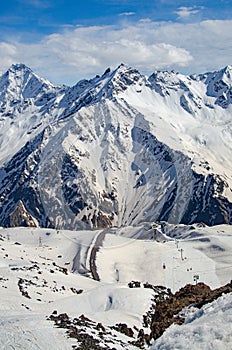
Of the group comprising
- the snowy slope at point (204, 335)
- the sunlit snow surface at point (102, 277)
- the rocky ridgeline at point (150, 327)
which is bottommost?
the sunlit snow surface at point (102, 277)

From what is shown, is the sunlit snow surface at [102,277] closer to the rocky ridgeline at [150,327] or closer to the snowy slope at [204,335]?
→ the snowy slope at [204,335]

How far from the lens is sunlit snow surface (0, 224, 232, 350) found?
2391 cm

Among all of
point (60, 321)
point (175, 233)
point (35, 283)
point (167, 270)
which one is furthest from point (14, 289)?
point (175, 233)

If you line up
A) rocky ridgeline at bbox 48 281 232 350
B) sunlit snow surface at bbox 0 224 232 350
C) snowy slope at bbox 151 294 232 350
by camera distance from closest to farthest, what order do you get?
snowy slope at bbox 151 294 232 350 < rocky ridgeline at bbox 48 281 232 350 < sunlit snow surface at bbox 0 224 232 350

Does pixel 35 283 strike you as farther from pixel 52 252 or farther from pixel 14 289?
pixel 52 252

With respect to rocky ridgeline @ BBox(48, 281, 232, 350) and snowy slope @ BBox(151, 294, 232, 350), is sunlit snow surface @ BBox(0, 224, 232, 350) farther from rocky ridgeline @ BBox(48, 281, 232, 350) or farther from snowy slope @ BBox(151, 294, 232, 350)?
rocky ridgeline @ BBox(48, 281, 232, 350)

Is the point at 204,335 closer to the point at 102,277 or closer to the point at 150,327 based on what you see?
the point at 150,327

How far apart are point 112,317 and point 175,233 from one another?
129 metres

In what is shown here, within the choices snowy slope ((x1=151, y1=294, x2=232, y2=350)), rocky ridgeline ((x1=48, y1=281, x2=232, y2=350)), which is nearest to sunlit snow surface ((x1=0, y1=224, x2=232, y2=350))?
snowy slope ((x1=151, y1=294, x2=232, y2=350))

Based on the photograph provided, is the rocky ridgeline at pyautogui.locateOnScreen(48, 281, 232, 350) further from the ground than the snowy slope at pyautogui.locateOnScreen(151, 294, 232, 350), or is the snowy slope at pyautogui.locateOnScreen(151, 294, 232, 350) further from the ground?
the snowy slope at pyautogui.locateOnScreen(151, 294, 232, 350)

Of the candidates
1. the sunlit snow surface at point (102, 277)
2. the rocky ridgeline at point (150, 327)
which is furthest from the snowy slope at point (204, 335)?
the rocky ridgeline at point (150, 327)

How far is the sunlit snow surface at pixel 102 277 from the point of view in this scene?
78.4 feet

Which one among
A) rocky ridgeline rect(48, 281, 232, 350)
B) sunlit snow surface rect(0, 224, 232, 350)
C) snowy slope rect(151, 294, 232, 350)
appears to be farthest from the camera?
sunlit snow surface rect(0, 224, 232, 350)

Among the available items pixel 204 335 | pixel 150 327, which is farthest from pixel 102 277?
pixel 204 335
